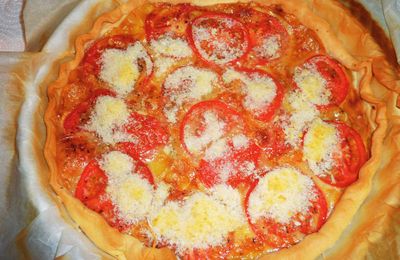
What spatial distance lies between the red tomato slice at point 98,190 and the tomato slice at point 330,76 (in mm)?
1199

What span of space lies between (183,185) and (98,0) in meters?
1.54

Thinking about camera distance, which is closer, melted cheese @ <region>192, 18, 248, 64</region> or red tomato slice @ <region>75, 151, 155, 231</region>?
red tomato slice @ <region>75, 151, 155, 231</region>

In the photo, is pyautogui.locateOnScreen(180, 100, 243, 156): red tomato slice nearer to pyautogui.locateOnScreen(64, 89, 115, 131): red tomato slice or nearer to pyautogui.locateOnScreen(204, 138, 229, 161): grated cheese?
pyautogui.locateOnScreen(204, 138, 229, 161): grated cheese

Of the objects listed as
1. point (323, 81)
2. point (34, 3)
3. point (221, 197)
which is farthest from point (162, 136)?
point (34, 3)

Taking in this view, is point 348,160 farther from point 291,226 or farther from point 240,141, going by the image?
point 240,141

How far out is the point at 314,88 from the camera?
3000 millimetres

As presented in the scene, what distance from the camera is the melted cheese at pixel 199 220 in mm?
2531

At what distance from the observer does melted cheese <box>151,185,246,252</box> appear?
2.53 meters

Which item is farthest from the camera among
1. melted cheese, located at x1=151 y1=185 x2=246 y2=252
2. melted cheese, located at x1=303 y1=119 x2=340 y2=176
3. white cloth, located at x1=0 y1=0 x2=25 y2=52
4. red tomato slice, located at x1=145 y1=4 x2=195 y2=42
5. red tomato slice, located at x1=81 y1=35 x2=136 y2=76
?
white cloth, located at x1=0 y1=0 x2=25 y2=52

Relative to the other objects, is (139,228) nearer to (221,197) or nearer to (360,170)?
(221,197)

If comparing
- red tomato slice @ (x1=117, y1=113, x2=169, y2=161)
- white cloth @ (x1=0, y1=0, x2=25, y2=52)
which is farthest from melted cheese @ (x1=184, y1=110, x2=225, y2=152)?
white cloth @ (x1=0, y1=0, x2=25, y2=52)

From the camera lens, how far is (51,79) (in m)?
3.11

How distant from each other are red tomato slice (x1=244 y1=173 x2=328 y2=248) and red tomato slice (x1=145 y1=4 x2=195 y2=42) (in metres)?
1.41

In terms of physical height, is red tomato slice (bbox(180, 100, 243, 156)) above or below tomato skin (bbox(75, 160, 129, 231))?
above
